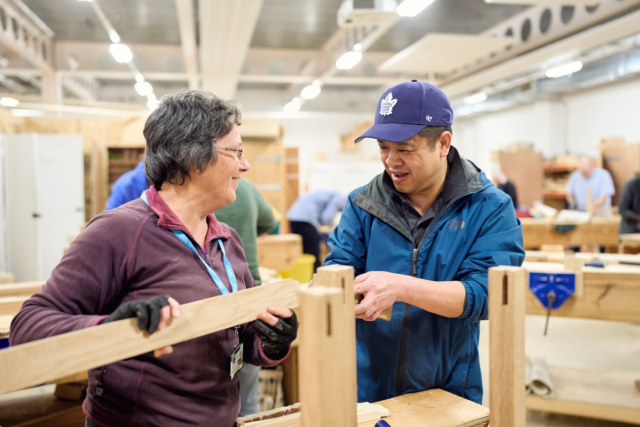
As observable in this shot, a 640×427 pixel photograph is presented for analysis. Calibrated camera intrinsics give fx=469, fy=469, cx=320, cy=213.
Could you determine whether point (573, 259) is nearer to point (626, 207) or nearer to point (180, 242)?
point (180, 242)

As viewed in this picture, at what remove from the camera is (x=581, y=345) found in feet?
15.6

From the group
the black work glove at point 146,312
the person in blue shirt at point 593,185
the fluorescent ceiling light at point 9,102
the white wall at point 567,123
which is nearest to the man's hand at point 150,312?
the black work glove at point 146,312

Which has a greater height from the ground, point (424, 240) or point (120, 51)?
point (120, 51)

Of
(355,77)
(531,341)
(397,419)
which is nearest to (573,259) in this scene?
(397,419)

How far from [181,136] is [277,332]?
580 mm

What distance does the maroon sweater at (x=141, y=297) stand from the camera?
42.1 inches

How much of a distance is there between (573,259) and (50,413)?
295 centimetres

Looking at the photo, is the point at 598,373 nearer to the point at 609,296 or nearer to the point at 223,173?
the point at 609,296

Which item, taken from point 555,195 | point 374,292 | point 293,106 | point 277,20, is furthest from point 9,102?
point 555,195

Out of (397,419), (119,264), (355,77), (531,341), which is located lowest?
(531,341)

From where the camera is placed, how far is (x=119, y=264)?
Result: 1.12 m

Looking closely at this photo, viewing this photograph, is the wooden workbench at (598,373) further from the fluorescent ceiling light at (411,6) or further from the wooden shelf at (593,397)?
the fluorescent ceiling light at (411,6)

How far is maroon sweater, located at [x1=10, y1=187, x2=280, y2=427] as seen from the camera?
107 cm

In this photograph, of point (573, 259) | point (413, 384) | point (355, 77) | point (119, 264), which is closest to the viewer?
point (119, 264)
